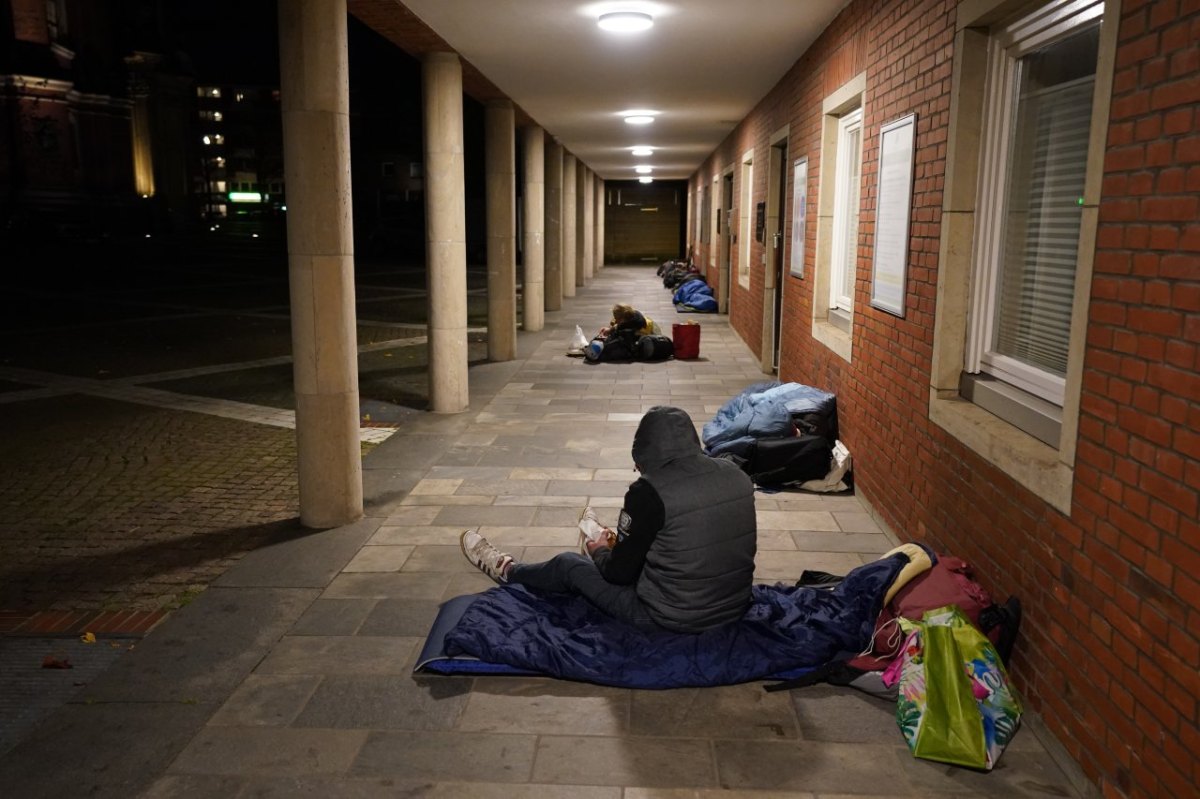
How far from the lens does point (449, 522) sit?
20.2ft

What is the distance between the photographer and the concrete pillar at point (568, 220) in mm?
22500

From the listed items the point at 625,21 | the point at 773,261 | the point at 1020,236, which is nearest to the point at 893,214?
the point at 1020,236

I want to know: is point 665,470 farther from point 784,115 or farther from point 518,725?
point 784,115

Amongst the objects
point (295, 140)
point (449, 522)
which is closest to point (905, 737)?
point (449, 522)

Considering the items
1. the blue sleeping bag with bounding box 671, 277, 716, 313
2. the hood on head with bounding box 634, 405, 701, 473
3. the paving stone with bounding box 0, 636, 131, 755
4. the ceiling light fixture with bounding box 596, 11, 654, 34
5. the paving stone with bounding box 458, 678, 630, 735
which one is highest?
the ceiling light fixture with bounding box 596, 11, 654, 34

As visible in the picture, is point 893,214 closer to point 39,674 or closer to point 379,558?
point 379,558

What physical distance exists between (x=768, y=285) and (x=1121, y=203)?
30.7 ft

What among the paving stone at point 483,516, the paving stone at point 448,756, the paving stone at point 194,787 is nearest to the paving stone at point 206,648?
the paving stone at point 194,787

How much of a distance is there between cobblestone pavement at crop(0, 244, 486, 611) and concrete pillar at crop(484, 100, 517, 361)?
964mm

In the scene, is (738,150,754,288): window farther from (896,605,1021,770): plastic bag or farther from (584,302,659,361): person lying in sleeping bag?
(896,605,1021,770): plastic bag

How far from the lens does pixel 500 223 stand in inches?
522

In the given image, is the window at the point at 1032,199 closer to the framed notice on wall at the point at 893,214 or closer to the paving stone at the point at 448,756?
the framed notice on wall at the point at 893,214

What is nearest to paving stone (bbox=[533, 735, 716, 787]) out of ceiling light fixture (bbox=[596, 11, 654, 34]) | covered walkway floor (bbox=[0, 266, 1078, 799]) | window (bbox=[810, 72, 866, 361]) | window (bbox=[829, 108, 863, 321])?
covered walkway floor (bbox=[0, 266, 1078, 799])

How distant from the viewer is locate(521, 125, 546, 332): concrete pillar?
638 inches
